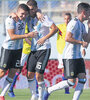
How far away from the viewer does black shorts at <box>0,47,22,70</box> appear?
7520 millimetres

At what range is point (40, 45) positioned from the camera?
768 centimetres

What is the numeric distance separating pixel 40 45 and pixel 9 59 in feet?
1.99

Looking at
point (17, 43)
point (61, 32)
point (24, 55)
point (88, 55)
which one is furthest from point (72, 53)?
point (88, 55)

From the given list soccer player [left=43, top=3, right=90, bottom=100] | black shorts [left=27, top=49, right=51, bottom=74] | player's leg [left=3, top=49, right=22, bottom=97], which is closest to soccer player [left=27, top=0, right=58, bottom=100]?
black shorts [left=27, top=49, right=51, bottom=74]

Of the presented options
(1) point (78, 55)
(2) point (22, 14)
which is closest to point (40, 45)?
(2) point (22, 14)

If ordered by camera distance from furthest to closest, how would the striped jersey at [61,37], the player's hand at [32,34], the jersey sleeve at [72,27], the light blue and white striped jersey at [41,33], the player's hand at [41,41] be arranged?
the striped jersey at [61,37] → the light blue and white striped jersey at [41,33] → the player's hand at [41,41] → the player's hand at [32,34] → the jersey sleeve at [72,27]

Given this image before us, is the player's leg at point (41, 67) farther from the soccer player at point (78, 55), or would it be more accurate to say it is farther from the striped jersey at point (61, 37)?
the striped jersey at point (61, 37)

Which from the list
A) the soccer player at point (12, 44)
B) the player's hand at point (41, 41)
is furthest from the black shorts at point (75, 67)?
the soccer player at point (12, 44)

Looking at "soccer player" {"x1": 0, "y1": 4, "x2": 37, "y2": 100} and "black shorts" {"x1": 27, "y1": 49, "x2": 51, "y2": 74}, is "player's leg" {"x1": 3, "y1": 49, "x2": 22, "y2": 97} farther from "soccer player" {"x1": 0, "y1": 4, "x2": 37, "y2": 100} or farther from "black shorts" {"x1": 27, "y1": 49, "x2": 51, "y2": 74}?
"black shorts" {"x1": 27, "y1": 49, "x2": 51, "y2": 74}

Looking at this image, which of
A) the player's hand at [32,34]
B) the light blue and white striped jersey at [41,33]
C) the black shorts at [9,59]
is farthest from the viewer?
the light blue and white striped jersey at [41,33]

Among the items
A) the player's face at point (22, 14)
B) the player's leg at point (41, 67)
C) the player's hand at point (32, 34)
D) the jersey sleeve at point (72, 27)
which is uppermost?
the player's face at point (22, 14)

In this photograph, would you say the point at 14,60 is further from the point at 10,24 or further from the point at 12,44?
the point at 10,24

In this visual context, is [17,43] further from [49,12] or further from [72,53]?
[49,12]

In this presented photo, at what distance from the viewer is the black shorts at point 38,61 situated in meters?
7.59
